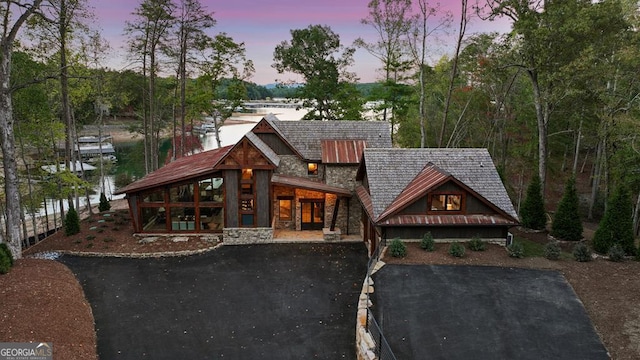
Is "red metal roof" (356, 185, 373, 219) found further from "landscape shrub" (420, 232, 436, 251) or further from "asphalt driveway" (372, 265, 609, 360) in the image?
"asphalt driveway" (372, 265, 609, 360)

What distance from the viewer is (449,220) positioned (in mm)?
15609

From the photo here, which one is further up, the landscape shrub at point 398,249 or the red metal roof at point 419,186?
the red metal roof at point 419,186

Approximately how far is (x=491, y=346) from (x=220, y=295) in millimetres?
9284

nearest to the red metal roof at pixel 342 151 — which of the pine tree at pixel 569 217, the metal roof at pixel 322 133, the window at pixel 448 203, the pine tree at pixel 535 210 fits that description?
the metal roof at pixel 322 133

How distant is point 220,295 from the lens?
13.8 meters

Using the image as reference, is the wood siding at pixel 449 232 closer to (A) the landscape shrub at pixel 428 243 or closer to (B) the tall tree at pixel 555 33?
(A) the landscape shrub at pixel 428 243

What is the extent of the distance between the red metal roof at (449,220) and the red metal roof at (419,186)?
448mm

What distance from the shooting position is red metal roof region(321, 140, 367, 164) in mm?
21295

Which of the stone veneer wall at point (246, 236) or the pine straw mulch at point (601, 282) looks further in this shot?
the stone veneer wall at point (246, 236)

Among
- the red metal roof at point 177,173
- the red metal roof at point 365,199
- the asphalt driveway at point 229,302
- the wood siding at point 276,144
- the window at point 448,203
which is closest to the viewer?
the asphalt driveway at point 229,302

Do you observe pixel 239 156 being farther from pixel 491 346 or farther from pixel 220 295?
pixel 491 346

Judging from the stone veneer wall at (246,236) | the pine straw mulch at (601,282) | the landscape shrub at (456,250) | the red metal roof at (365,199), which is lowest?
the stone veneer wall at (246,236)

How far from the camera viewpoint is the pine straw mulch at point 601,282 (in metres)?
9.58

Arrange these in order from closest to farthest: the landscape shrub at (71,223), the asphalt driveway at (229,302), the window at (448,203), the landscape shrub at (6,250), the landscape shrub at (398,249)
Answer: the asphalt driveway at (229,302) → the landscape shrub at (6,250) → the landscape shrub at (398,249) → the window at (448,203) → the landscape shrub at (71,223)
